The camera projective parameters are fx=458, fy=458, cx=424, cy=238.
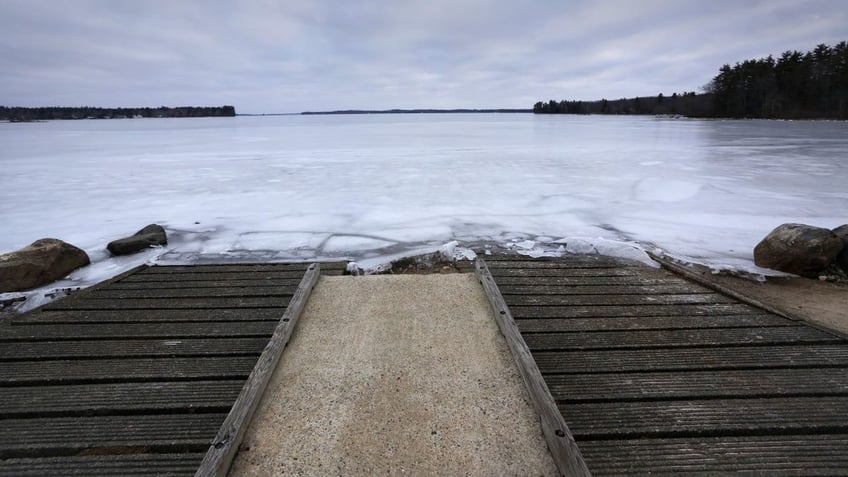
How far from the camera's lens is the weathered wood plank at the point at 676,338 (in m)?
2.83

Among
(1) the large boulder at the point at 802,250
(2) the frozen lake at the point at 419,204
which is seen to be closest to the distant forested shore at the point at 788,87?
(2) the frozen lake at the point at 419,204

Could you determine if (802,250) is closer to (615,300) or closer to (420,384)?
(615,300)

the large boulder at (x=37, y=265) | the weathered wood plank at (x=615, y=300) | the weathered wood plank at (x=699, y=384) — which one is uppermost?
the large boulder at (x=37, y=265)

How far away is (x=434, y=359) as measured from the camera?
2652 millimetres

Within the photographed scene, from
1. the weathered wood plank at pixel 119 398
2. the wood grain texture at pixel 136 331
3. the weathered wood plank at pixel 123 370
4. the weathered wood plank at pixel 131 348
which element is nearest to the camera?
the weathered wood plank at pixel 119 398

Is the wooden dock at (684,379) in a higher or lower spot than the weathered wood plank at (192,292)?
lower

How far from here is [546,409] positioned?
81.4 inches

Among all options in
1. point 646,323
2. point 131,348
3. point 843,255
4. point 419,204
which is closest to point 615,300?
point 646,323

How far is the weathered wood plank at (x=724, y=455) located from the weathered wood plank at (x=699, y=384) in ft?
0.99

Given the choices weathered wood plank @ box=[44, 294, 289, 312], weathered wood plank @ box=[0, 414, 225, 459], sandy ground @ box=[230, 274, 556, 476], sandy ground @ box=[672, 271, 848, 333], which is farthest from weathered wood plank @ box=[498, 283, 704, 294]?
weathered wood plank @ box=[0, 414, 225, 459]

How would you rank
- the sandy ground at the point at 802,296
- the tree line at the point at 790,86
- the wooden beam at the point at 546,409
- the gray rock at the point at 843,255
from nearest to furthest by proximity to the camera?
the wooden beam at the point at 546,409, the sandy ground at the point at 802,296, the gray rock at the point at 843,255, the tree line at the point at 790,86

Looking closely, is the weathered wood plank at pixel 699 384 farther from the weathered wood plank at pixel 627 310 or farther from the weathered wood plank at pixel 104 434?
the weathered wood plank at pixel 104 434

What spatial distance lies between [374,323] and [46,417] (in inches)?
69.6

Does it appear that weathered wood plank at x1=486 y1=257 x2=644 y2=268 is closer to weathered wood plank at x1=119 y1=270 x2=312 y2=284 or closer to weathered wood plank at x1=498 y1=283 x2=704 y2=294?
weathered wood plank at x1=498 y1=283 x2=704 y2=294
